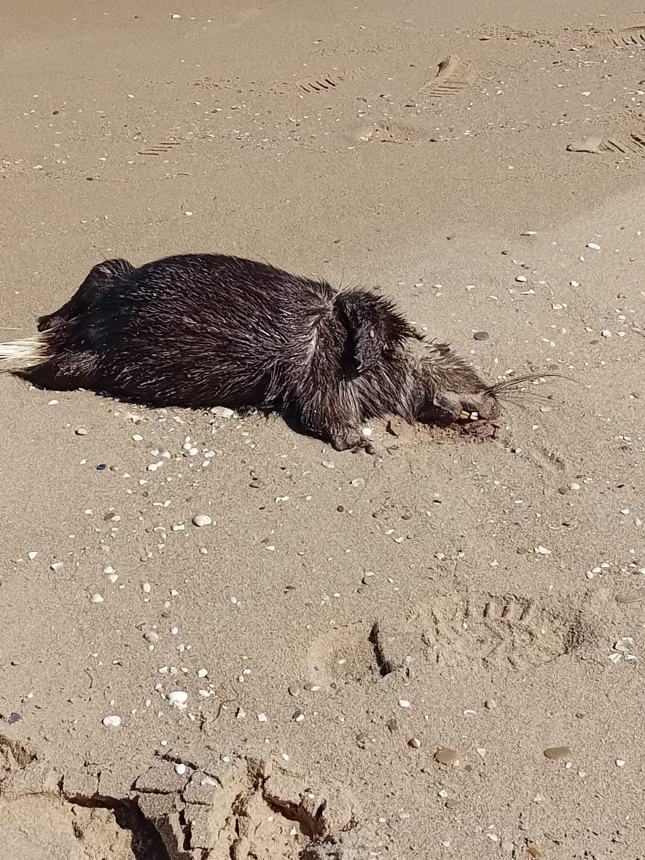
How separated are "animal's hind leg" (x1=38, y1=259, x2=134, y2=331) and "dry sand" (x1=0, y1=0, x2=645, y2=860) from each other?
534 millimetres

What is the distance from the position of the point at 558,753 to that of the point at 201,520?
2175 mm

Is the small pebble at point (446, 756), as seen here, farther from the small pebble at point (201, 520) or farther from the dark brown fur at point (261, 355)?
the dark brown fur at point (261, 355)

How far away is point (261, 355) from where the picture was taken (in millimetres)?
6160

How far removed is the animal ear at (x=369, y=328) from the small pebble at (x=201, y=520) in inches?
51.2

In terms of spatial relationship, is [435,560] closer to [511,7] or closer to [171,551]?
[171,551]

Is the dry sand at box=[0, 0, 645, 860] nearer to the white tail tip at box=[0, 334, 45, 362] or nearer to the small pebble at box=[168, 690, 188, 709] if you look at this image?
the small pebble at box=[168, 690, 188, 709]

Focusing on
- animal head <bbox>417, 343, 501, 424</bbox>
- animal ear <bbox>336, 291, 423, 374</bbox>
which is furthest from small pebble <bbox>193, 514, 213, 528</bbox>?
animal head <bbox>417, 343, 501, 424</bbox>

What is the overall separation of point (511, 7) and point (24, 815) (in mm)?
10564

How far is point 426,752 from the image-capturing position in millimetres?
4258

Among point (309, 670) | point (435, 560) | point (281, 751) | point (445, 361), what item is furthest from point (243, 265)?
point (281, 751)

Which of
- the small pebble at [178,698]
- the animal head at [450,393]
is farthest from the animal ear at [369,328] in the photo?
the small pebble at [178,698]

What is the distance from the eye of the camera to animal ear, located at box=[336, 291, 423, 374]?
20.0 feet

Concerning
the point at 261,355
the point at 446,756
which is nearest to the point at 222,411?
the point at 261,355

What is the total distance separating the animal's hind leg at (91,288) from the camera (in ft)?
21.4
